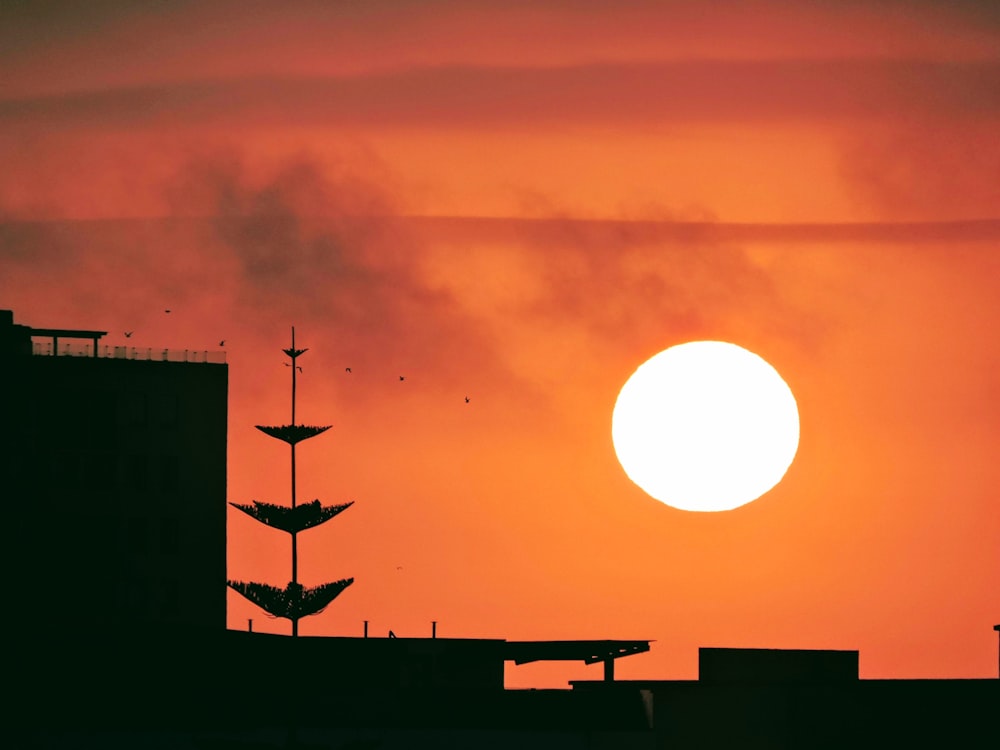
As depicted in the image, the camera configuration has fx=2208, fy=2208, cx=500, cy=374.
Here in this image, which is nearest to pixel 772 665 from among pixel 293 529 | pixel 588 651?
pixel 588 651

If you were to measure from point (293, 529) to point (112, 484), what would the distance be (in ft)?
57.4

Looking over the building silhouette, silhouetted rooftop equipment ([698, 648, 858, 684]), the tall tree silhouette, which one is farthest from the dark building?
silhouetted rooftop equipment ([698, 648, 858, 684])

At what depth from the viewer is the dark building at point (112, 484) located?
9238cm

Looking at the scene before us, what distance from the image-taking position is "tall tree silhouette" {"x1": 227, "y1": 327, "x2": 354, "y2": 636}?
262 feet

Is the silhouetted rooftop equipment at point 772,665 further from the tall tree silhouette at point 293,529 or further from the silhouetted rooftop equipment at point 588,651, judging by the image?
the tall tree silhouette at point 293,529

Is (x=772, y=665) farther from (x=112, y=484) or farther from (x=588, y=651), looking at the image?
(x=112, y=484)

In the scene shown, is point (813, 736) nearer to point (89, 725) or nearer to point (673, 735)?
point (673, 735)

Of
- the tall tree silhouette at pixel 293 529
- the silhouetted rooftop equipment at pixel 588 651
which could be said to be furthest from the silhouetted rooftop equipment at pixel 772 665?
the tall tree silhouette at pixel 293 529

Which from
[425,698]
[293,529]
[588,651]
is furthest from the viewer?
[293,529]

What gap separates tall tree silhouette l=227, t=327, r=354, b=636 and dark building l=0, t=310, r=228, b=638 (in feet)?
40.8

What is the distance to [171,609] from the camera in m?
94.8

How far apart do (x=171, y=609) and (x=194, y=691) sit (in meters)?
37.8

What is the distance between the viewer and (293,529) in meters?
80.2

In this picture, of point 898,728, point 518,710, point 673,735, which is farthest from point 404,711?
point 898,728
